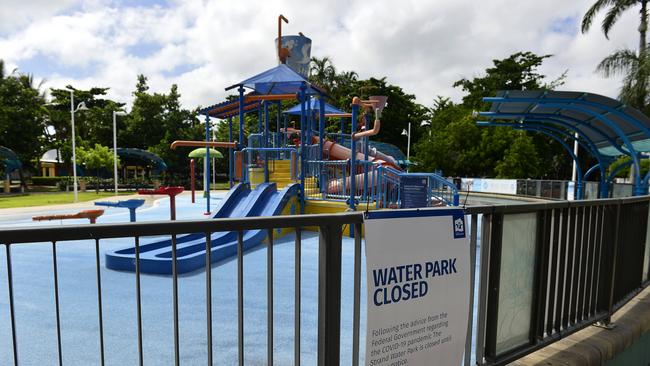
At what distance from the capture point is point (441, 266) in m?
2.16

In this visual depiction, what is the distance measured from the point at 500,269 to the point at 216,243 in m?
6.35

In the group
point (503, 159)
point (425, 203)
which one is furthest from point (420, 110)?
point (425, 203)

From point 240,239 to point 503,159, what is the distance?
36.5 metres

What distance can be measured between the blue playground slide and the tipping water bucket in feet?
19.2

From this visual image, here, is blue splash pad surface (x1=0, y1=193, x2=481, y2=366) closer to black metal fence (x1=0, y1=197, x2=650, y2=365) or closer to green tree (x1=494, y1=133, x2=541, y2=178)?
black metal fence (x1=0, y1=197, x2=650, y2=365)

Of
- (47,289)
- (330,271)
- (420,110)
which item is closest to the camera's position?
(330,271)

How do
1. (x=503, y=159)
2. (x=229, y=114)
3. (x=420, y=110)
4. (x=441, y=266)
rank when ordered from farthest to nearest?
1. (x=420, y=110)
2. (x=503, y=159)
3. (x=229, y=114)
4. (x=441, y=266)

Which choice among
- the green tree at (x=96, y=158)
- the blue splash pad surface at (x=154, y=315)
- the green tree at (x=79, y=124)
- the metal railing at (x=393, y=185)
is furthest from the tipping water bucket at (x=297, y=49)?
the green tree at (x=79, y=124)

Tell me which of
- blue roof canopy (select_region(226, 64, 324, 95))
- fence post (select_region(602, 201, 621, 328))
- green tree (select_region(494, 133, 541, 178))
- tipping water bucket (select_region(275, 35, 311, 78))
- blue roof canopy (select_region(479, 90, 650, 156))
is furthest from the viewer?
green tree (select_region(494, 133, 541, 178))

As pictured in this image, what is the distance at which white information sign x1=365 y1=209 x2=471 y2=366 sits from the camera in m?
1.92

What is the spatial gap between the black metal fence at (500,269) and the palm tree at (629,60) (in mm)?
29011

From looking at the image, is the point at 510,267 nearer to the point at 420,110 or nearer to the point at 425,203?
the point at 425,203

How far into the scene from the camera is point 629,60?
27750 millimetres

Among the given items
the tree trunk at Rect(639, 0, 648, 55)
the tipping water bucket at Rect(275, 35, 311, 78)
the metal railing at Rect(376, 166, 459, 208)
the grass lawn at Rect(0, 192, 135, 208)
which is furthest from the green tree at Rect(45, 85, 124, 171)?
the tree trunk at Rect(639, 0, 648, 55)
